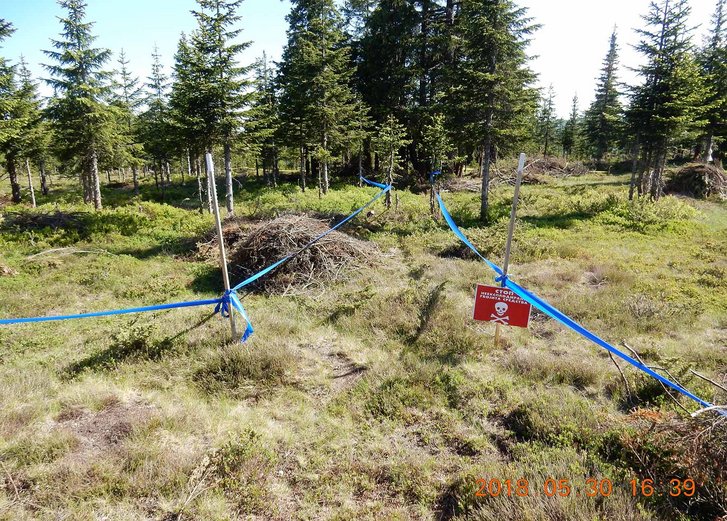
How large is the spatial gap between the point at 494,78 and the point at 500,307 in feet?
42.8

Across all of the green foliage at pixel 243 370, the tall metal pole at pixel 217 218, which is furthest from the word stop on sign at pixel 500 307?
the tall metal pole at pixel 217 218

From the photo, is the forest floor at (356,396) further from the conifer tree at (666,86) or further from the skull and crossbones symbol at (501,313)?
the conifer tree at (666,86)

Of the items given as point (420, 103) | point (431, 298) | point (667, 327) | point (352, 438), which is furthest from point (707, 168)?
point (352, 438)

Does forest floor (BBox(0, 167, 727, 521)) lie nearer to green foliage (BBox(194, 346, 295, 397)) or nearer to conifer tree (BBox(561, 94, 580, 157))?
green foliage (BBox(194, 346, 295, 397))

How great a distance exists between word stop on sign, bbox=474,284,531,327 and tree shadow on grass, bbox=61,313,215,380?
18.9ft

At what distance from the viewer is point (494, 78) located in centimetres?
1572

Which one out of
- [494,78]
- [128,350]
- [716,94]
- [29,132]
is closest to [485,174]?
[494,78]

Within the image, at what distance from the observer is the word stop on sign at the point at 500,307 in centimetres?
638

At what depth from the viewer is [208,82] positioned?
15836mm

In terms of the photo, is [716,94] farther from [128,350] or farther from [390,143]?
[128,350]

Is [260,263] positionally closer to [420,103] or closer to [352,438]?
[352,438]

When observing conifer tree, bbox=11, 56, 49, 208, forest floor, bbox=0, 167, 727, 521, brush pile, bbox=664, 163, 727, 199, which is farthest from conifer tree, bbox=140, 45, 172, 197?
brush pile, bbox=664, 163, 727, 199
